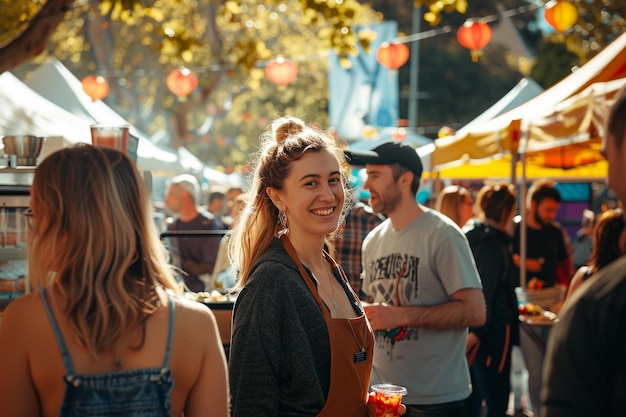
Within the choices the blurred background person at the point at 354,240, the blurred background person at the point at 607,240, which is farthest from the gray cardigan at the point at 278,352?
the blurred background person at the point at 354,240

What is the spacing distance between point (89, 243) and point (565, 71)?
106 feet

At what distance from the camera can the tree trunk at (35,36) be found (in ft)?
19.0

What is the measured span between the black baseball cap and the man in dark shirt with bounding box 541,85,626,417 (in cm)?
303

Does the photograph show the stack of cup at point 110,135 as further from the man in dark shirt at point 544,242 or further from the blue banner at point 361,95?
the blue banner at point 361,95

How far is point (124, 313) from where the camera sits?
2203 millimetres

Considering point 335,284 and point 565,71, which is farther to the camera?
point 565,71

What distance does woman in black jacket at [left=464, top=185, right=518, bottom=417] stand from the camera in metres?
6.41

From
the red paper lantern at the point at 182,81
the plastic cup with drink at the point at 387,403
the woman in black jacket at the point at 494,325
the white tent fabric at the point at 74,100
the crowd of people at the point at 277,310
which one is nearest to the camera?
the crowd of people at the point at 277,310

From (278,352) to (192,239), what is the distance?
21.9 ft

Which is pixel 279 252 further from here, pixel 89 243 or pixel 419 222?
pixel 419 222

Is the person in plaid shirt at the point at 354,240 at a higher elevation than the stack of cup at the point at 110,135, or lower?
lower

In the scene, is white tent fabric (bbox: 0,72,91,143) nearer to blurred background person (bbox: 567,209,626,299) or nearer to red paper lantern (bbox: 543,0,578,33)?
blurred background person (bbox: 567,209,626,299)

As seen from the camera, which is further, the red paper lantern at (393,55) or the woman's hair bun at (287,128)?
the red paper lantern at (393,55)

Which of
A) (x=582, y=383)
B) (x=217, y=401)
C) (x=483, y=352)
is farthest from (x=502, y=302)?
(x=582, y=383)
